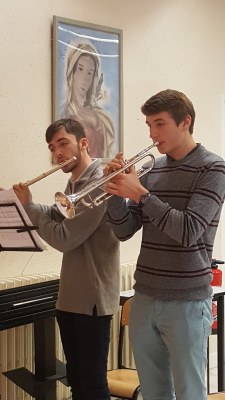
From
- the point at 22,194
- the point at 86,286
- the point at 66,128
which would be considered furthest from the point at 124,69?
the point at 86,286

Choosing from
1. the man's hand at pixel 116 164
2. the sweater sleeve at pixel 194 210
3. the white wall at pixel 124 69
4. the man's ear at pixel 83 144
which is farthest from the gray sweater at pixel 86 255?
the white wall at pixel 124 69

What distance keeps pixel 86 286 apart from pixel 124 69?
6.10ft

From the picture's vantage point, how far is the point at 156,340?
1.82 metres

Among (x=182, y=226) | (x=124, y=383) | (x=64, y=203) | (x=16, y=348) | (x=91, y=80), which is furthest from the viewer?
(x=91, y=80)

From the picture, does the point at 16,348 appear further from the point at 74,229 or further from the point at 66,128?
the point at 66,128

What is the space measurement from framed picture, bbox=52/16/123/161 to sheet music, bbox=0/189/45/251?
1176mm

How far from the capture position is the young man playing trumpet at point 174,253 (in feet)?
5.72

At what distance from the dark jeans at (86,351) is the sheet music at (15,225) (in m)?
0.30

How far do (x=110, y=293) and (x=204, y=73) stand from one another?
248cm

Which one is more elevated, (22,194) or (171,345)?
(22,194)

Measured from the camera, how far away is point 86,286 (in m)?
2.17

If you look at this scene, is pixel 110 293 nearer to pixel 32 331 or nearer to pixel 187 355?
pixel 187 355

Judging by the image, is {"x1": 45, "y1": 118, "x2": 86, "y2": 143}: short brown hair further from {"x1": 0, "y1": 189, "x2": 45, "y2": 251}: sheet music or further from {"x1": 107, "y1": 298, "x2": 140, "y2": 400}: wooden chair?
{"x1": 107, "y1": 298, "x2": 140, "y2": 400}: wooden chair

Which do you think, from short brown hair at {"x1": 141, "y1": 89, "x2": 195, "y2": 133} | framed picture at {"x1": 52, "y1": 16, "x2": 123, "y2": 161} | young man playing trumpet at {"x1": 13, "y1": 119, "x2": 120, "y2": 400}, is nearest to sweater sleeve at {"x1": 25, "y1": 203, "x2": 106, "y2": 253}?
young man playing trumpet at {"x1": 13, "y1": 119, "x2": 120, "y2": 400}
